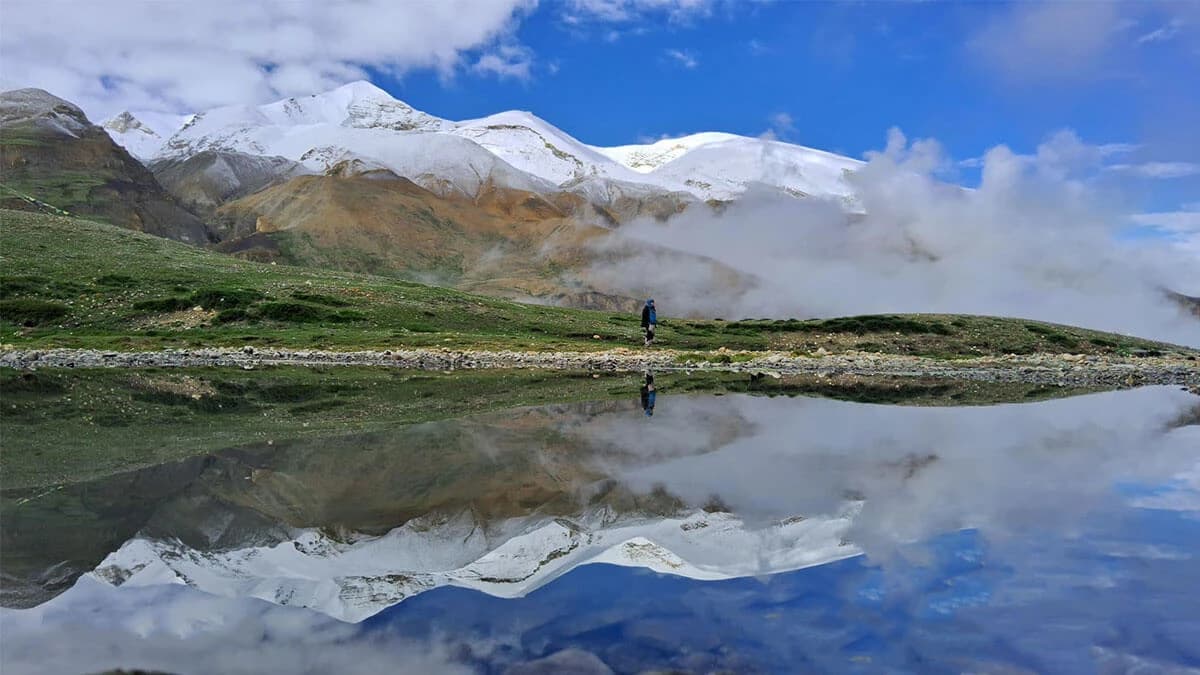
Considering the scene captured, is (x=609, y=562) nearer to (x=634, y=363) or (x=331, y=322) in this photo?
(x=634, y=363)

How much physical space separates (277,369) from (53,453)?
25178mm

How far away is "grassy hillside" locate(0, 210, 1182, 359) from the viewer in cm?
5581

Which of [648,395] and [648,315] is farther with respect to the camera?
[648,315]

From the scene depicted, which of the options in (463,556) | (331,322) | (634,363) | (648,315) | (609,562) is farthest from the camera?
(331,322)

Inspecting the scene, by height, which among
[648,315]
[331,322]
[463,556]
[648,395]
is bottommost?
[463,556]

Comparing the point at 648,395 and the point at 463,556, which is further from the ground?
the point at 648,395

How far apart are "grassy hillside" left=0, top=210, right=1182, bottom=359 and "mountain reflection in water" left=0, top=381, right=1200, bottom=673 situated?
35758 mm

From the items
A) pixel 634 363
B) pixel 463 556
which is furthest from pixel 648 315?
pixel 463 556

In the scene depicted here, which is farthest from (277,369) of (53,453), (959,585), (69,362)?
(959,585)

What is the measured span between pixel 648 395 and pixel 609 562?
20.5 m

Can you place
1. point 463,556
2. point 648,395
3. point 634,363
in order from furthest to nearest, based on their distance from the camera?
1. point 634,363
2. point 648,395
3. point 463,556

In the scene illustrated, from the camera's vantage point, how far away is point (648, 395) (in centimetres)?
2966

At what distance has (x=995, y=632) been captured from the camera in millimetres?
7297

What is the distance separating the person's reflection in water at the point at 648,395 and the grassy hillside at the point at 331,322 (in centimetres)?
1322
